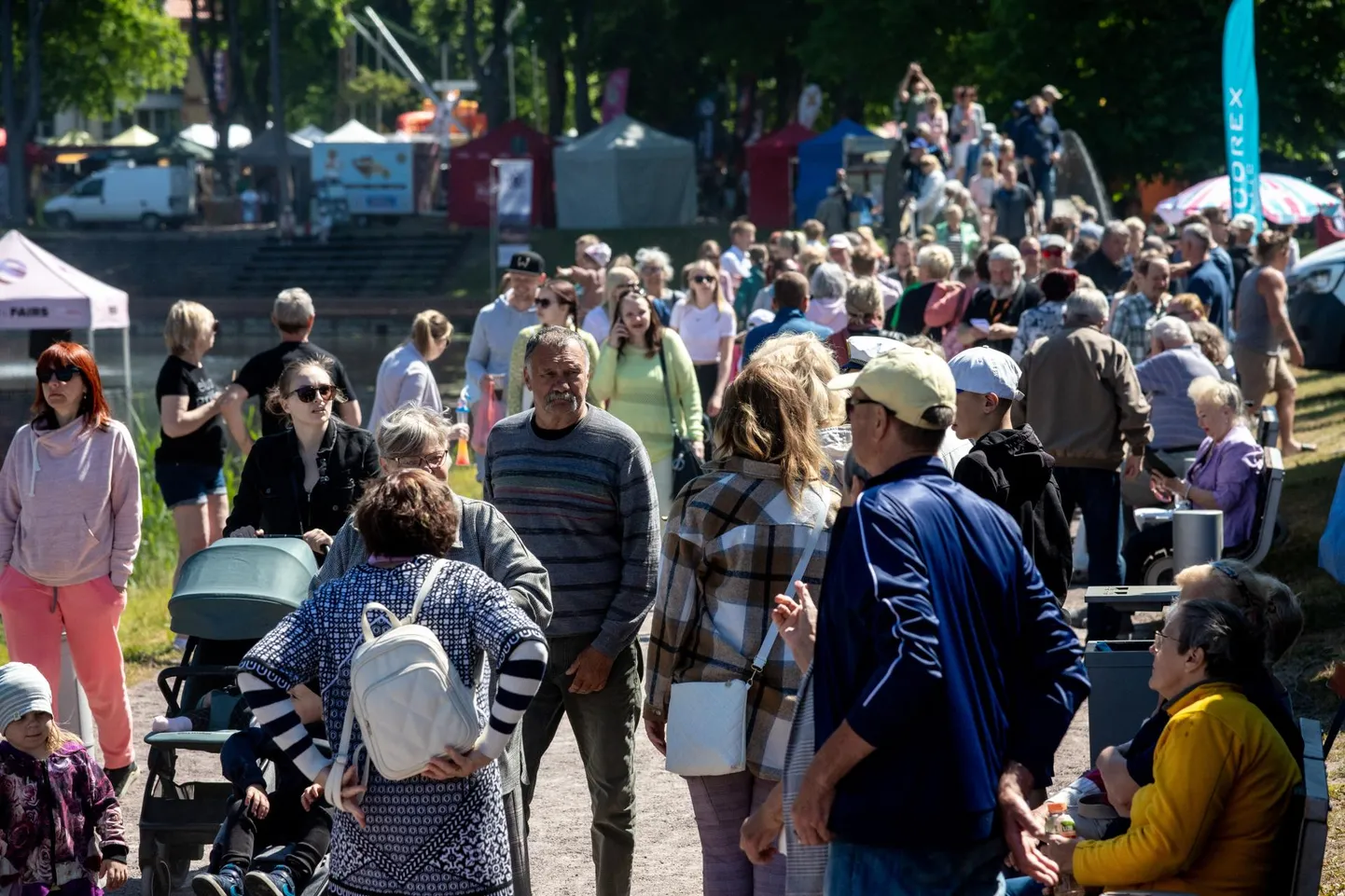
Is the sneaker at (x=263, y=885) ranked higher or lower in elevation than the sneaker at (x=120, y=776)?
higher

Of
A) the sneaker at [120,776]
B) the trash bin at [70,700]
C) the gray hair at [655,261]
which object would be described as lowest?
the sneaker at [120,776]

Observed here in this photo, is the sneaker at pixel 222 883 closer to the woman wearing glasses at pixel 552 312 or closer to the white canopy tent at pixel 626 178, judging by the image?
the woman wearing glasses at pixel 552 312

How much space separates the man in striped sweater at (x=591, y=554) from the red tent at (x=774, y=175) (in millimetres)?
42012

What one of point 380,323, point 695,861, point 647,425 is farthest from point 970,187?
point 380,323

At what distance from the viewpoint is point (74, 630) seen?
701 centimetres

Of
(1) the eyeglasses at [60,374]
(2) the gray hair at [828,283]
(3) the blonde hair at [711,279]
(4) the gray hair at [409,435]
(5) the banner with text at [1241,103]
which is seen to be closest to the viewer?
(4) the gray hair at [409,435]

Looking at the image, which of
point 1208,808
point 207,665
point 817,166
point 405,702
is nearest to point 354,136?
point 817,166

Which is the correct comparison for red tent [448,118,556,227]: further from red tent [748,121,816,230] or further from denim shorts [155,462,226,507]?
denim shorts [155,462,226,507]

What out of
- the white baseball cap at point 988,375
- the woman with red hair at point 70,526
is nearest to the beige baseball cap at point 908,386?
the white baseball cap at point 988,375

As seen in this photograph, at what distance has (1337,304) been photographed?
16.5m

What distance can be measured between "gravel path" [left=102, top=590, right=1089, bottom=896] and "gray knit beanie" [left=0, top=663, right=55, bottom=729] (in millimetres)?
1171

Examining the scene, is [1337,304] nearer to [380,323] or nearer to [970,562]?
[970,562]

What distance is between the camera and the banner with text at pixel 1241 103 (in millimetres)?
15703

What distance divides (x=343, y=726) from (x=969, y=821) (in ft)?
4.73
